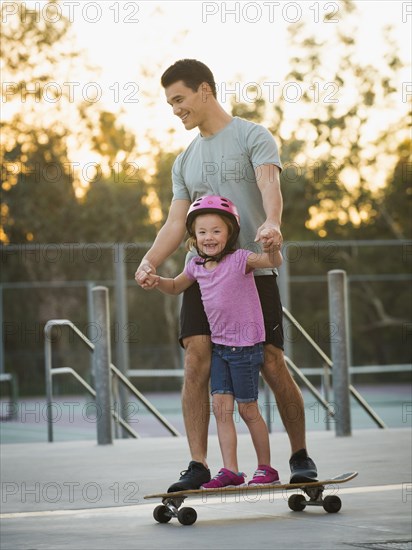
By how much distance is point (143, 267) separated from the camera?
4.30m

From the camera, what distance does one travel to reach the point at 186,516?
4246mm

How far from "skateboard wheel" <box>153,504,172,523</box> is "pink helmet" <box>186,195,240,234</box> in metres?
0.99

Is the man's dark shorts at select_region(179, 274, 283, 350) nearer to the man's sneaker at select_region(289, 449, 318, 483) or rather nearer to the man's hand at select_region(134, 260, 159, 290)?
the man's hand at select_region(134, 260, 159, 290)

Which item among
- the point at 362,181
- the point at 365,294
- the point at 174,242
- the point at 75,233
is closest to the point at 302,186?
the point at 362,181

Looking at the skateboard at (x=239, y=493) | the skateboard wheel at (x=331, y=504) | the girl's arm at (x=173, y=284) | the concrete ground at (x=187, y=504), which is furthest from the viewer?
the skateboard wheel at (x=331, y=504)

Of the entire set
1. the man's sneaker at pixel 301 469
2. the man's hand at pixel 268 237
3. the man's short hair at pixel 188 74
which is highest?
the man's short hair at pixel 188 74

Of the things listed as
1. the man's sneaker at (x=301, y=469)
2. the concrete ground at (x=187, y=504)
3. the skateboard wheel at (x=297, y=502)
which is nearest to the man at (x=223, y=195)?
the man's sneaker at (x=301, y=469)

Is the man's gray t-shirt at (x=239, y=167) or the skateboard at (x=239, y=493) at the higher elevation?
the man's gray t-shirt at (x=239, y=167)

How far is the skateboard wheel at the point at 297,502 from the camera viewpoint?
4531 millimetres

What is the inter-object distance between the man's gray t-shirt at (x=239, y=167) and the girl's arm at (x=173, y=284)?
0.24 meters

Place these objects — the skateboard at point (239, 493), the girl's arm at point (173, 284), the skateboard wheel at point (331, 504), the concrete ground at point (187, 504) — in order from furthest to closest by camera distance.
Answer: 1. the skateboard wheel at point (331, 504)
2. the girl's arm at point (173, 284)
3. the skateboard at point (239, 493)
4. the concrete ground at point (187, 504)

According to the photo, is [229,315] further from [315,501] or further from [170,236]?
[315,501]

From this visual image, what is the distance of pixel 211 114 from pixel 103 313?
393 cm

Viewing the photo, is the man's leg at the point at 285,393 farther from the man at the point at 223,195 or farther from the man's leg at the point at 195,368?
the man's leg at the point at 195,368
